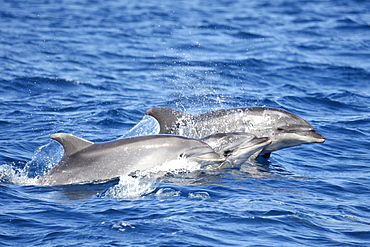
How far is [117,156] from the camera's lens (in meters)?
10.0

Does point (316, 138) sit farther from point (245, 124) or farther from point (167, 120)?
point (167, 120)

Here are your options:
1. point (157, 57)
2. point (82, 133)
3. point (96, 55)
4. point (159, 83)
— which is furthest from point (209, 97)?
point (96, 55)

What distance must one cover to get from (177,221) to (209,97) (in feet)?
29.5

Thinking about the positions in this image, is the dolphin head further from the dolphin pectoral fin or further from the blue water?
the dolphin pectoral fin

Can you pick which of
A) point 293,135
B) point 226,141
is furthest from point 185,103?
point 226,141

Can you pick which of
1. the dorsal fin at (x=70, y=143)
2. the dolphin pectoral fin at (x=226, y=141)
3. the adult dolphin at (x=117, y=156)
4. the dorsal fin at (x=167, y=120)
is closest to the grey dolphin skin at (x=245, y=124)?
the dorsal fin at (x=167, y=120)

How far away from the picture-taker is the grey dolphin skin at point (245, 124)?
38.9 feet

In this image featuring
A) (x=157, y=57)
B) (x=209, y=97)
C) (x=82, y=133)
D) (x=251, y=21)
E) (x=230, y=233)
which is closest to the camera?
(x=230, y=233)

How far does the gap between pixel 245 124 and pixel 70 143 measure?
400 centimetres

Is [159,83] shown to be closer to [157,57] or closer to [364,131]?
[157,57]

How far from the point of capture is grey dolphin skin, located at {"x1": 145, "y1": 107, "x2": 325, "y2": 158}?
11859 millimetres

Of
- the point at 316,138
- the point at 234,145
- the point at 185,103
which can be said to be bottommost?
the point at 185,103

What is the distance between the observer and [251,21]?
29734mm

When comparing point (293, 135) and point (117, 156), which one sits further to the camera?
point (293, 135)
